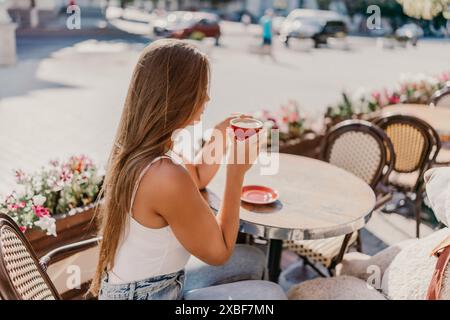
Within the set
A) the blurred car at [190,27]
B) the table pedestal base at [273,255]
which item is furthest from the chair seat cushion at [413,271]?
the blurred car at [190,27]

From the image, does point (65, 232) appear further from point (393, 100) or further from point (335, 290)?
point (393, 100)

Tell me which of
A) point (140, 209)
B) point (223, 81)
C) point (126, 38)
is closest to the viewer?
point (140, 209)

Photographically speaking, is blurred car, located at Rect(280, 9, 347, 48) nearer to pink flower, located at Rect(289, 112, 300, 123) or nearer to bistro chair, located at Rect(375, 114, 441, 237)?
pink flower, located at Rect(289, 112, 300, 123)

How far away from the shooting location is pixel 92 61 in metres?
13.6

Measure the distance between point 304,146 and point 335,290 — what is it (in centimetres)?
248

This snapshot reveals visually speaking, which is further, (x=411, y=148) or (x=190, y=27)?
(x=190, y=27)

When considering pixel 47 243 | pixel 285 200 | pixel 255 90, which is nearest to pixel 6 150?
pixel 47 243

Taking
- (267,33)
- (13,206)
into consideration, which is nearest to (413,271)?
(13,206)

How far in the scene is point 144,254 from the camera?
1496 millimetres

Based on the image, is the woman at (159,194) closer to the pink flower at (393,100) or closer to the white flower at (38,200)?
the white flower at (38,200)

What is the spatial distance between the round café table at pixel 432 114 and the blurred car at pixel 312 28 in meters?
16.8
